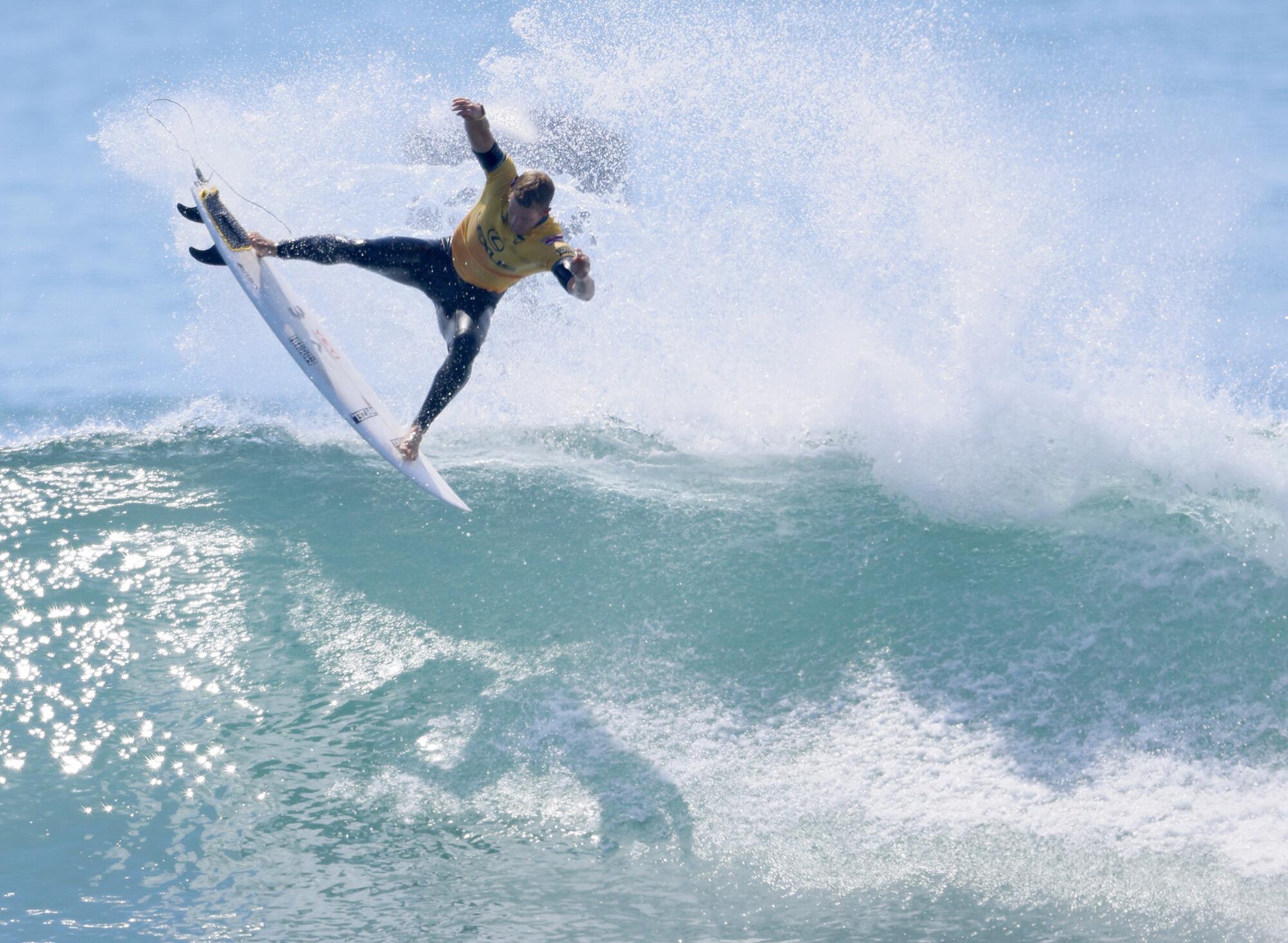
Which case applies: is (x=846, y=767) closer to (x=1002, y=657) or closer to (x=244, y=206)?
(x=1002, y=657)

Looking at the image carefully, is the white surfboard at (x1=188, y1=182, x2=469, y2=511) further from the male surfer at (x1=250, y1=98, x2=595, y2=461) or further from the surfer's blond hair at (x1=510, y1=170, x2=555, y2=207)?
the surfer's blond hair at (x1=510, y1=170, x2=555, y2=207)

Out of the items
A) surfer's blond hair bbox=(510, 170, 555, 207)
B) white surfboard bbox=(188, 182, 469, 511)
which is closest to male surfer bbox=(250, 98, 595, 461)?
surfer's blond hair bbox=(510, 170, 555, 207)

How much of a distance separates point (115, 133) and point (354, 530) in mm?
4689

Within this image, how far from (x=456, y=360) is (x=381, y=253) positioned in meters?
0.84

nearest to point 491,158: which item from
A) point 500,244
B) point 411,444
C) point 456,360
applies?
point 500,244

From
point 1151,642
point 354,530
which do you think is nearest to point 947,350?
point 1151,642

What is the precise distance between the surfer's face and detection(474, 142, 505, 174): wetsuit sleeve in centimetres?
36

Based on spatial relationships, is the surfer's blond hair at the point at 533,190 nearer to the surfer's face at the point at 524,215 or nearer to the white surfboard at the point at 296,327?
the surfer's face at the point at 524,215

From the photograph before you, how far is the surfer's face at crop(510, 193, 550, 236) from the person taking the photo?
5785 mm

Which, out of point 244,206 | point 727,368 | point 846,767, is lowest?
point 846,767

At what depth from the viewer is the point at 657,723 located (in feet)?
18.5

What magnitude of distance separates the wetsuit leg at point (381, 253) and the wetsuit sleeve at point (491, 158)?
0.61 metres

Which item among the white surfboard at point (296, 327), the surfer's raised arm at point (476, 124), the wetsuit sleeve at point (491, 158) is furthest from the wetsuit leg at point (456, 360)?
the surfer's raised arm at point (476, 124)

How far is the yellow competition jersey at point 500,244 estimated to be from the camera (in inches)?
235
